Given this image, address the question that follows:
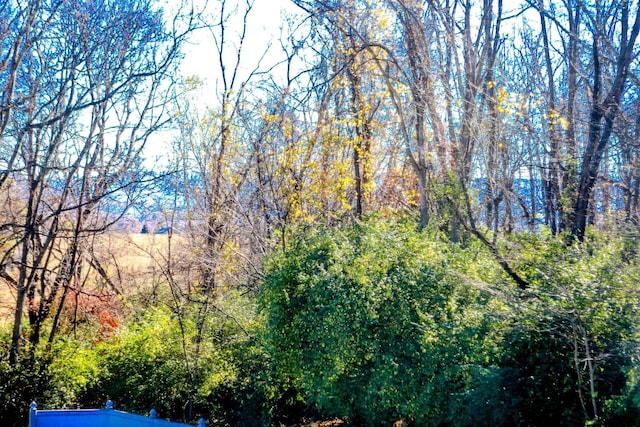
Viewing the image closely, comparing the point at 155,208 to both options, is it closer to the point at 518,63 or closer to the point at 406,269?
the point at 406,269

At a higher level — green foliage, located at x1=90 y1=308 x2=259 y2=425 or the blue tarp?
green foliage, located at x1=90 y1=308 x2=259 y2=425

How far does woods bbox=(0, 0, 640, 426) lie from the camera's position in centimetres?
746

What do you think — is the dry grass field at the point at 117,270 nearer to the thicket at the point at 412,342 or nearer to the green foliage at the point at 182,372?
the green foliage at the point at 182,372

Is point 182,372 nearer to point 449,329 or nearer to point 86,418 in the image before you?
point 86,418

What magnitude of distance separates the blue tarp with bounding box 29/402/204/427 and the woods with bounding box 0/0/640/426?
1.31 m

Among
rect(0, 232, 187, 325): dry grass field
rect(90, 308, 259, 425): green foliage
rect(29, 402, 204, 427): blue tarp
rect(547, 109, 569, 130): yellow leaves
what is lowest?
rect(29, 402, 204, 427): blue tarp

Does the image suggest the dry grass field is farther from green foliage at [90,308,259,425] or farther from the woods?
green foliage at [90,308,259,425]

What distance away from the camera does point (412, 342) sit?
26.6 ft

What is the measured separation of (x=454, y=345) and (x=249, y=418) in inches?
157

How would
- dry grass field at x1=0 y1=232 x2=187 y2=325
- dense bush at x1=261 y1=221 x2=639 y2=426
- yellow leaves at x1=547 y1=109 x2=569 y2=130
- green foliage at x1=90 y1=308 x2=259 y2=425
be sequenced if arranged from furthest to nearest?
dry grass field at x1=0 y1=232 x2=187 y2=325, yellow leaves at x1=547 y1=109 x2=569 y2=130, green foliage at x1=90 y1=308 x2=259 y2=425, dense bush at x1=261 y1=221 x2=639 y2=426

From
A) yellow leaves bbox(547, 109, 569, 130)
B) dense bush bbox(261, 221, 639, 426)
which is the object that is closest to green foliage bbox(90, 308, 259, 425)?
dense bush bbox(261, 221, 639, 426)

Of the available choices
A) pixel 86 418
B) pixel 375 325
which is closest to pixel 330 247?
pixel 375 325

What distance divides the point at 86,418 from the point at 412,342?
186 inches

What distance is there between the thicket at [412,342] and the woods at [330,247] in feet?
0.11
